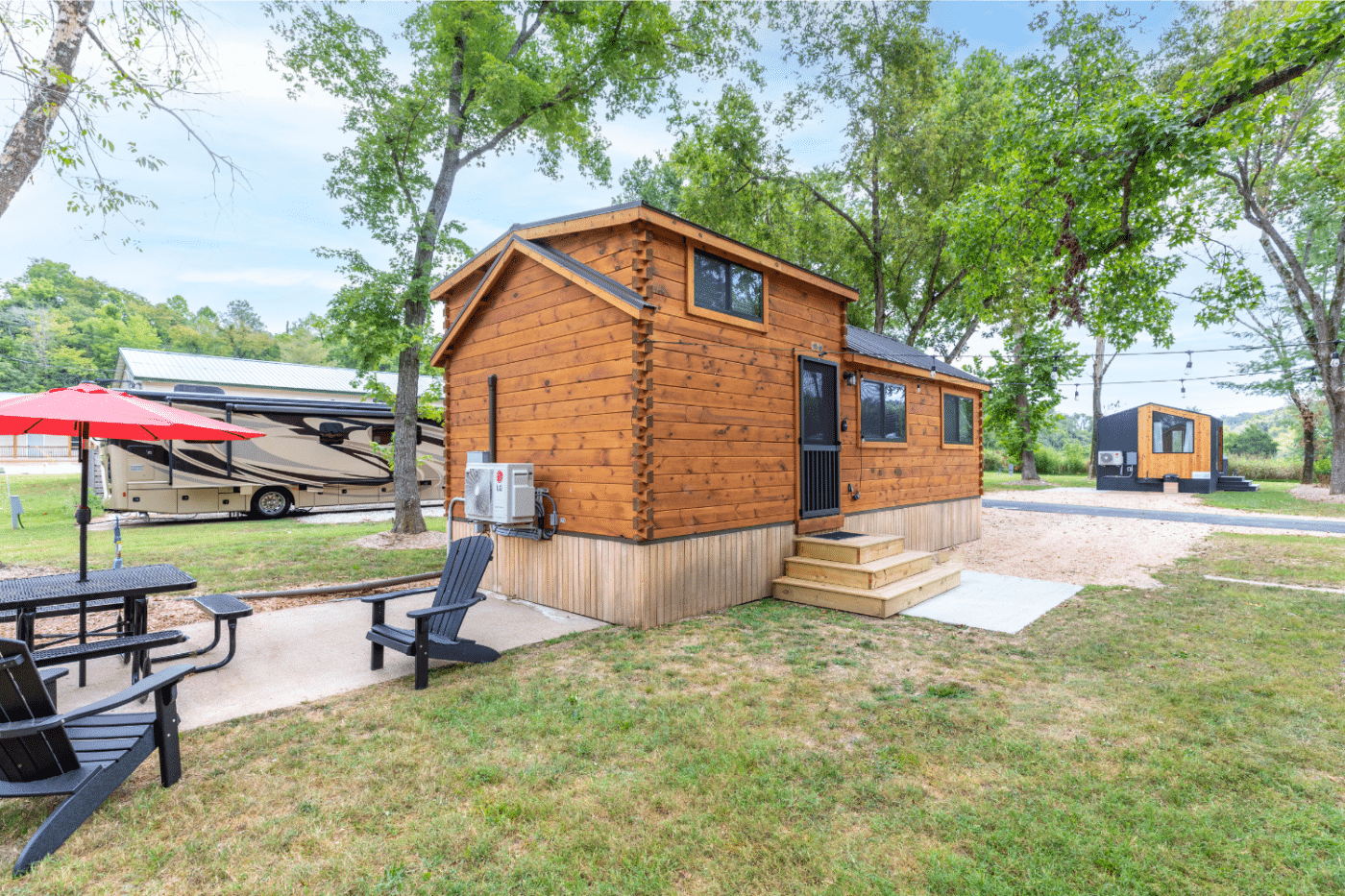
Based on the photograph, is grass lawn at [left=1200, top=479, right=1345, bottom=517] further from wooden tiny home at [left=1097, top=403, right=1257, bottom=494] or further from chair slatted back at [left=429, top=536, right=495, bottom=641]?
chair slatted back at [left=429, top=536, right=495, bottom=641]

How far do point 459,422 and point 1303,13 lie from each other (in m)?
8.80

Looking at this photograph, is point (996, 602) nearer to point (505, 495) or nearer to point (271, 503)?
point (505, 495)

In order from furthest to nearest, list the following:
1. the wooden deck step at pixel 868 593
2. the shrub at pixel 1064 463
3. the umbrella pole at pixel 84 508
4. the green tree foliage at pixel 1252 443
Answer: the green tree foliage at pixel 1252 443, the shrub at pixel 1064 463, the wooden deck step at pixel 868 593, the umbrella pole at pixel 84 508

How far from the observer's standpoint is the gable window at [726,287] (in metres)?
5.81

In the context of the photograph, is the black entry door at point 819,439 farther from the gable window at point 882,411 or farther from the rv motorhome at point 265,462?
the rv motorhome at point 265,462

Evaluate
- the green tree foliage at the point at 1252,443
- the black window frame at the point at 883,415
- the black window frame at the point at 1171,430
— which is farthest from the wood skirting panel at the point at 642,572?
the green tree foliage at the point at 1252,443

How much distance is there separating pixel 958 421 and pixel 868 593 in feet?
20.4

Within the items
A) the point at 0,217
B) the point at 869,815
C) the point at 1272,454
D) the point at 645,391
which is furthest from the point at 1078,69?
the point at 1272,454

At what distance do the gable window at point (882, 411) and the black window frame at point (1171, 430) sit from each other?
54.9ft

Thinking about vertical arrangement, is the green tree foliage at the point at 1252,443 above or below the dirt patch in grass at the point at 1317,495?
above

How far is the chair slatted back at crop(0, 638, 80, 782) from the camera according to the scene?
6.93 feet

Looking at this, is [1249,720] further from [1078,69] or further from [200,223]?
[200,223]

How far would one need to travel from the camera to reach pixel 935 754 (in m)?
2.98

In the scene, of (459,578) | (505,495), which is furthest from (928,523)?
(459,578)
